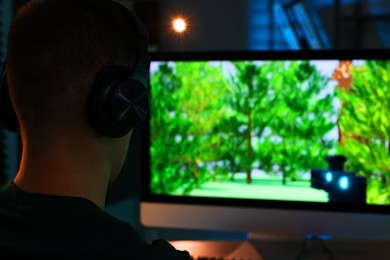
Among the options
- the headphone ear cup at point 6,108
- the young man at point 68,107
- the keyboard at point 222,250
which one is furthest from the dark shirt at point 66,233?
the keyboard at point 222,250

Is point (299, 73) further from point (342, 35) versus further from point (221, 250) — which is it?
point (342, 35)

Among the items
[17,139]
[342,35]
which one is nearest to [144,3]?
[17,139]

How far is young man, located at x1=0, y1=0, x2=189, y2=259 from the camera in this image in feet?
1.97

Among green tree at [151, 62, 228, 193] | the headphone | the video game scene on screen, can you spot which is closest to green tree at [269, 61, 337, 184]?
the video game scene on screen

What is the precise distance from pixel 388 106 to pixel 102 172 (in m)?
0.75

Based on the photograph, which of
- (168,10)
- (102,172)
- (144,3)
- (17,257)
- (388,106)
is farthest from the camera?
(168,10)

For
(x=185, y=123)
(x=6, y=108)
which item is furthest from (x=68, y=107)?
(x=185, y=123)

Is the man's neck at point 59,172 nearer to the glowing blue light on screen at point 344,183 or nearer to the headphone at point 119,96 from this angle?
the headphone at point 119,96

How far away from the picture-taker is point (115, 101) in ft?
2.14

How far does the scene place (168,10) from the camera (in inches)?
78.7

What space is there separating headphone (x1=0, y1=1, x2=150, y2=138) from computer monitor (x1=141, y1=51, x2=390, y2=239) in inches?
22.1

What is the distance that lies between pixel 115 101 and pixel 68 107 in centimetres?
6

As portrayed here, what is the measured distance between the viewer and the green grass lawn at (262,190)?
124cm

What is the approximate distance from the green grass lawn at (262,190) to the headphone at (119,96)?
59 centimetres
